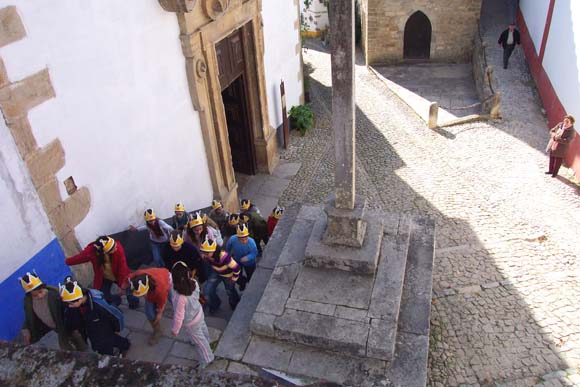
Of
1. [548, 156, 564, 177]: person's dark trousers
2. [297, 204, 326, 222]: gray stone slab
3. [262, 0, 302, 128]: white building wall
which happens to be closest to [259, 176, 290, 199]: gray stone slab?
[262, 0, 302, 128]: white building wall

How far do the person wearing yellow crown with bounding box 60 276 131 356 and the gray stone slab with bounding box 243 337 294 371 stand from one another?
1356mm

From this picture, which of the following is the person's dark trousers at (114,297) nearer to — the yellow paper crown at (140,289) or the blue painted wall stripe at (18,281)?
the blue painted wall stripe at (18,281)

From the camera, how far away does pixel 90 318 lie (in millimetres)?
4488

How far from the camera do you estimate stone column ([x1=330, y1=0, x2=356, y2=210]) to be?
4453 millimetres

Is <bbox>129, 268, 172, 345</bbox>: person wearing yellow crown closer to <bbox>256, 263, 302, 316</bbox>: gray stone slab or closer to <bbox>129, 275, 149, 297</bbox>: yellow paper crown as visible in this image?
<bbox>129, 275, 149, 297</bbox>: yellow paper crown

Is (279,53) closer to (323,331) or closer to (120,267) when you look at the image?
(120,267)

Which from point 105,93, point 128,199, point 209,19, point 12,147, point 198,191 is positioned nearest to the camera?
point 12,147

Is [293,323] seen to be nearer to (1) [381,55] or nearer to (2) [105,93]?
(2) [105,93]

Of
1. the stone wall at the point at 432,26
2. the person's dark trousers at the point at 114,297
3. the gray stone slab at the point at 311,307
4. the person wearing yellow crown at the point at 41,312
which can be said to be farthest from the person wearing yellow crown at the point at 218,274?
the stone wall at the point at 432,26

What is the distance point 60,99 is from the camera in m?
4.91

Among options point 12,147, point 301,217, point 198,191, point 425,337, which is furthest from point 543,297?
point 12,147

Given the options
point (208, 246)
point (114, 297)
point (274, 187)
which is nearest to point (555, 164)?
point (274, 187)

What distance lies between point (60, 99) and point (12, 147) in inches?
28.0

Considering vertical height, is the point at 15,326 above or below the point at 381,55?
above
